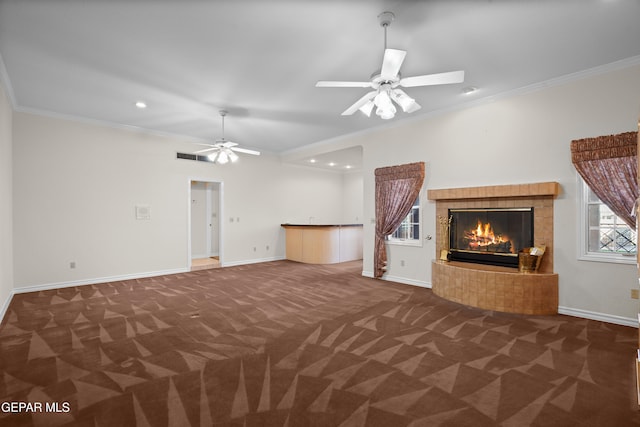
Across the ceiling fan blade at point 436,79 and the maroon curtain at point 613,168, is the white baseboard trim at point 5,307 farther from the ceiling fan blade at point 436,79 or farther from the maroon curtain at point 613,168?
the maroon curtain at point 613,168

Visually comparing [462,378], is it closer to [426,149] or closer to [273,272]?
[426,149]

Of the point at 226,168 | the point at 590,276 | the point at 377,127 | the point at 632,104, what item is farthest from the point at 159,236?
the point at 632,104

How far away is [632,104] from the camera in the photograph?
3.55 m

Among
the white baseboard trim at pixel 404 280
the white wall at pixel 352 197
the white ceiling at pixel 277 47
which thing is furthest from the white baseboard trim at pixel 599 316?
the white wall at pixel 352 197

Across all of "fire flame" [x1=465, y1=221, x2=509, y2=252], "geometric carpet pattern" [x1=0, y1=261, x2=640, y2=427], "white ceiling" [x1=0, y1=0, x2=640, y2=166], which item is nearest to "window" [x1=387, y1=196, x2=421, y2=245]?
"fire flame" [x1=465, y1=221, x2=509, y2=252]

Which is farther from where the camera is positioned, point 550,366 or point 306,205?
point 306,205

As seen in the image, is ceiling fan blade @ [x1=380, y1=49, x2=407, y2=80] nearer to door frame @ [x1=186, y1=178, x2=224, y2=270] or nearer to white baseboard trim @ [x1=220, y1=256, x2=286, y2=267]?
door frame @ [x1=186, y1=178, x2=224, y2=270]

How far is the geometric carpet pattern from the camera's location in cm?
203

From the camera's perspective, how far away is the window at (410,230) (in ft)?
18.8

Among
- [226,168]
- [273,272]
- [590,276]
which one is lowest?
[273,272]

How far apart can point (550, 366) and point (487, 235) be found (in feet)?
7.89

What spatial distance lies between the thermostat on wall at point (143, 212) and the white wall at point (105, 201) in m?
0.09

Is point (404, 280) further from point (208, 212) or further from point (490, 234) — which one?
point (208, 212)

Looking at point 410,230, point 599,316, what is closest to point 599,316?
point 599,316
